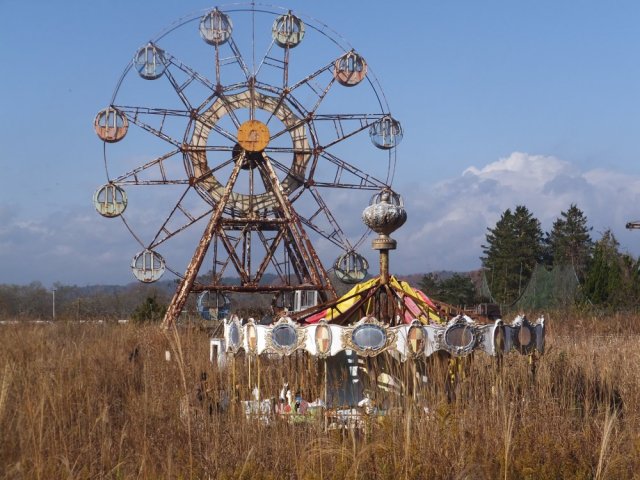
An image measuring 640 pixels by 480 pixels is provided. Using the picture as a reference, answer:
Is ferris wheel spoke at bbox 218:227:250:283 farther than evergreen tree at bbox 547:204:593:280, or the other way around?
evergreen tree at bbox 547:204:593:280

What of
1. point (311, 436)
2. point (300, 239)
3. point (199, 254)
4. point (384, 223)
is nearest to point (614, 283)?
point (300, 239)

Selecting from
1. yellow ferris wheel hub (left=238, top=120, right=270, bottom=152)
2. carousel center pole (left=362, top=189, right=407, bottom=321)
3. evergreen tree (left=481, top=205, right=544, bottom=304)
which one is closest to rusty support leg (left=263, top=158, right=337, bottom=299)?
yellow ferris wheel hub (left=238, top=120, right=270, bottom=152)

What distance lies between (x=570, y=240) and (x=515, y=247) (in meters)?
3.53

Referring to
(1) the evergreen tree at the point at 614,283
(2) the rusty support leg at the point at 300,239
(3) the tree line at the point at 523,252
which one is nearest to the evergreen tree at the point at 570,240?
(3) the tree line at the point at 523,252

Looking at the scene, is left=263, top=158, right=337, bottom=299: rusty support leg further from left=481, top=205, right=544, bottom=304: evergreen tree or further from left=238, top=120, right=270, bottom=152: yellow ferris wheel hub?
left=481, top=205, right=544, bottom=304: evergreen tree

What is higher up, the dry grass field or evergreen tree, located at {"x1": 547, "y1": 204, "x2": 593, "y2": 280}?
evergreen tree, located at {"x1": 547, "y1": 204, "x2": 593, "y2": 280}

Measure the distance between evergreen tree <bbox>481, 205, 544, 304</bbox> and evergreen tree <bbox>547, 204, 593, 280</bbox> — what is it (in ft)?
2.82

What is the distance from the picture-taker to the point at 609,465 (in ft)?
20.9

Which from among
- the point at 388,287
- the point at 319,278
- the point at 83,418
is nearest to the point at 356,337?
the point at 388,287

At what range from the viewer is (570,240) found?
51.3 m

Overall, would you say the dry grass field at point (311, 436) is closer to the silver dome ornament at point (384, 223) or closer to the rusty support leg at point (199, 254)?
the silver dome ornament at point (384, 223)

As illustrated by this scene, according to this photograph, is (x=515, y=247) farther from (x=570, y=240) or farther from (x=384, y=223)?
(x=384, y=223)

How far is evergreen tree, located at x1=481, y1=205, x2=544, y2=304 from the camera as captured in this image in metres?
48.8

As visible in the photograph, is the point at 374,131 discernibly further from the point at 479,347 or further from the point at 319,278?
the point at 479,347
